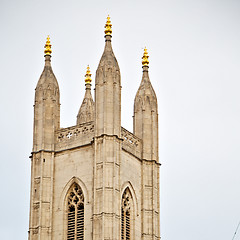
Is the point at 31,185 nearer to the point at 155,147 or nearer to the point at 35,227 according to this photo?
the point at 35,227

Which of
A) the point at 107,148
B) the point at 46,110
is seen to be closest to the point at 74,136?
the point at 46,110

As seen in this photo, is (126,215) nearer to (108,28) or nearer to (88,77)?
(108,28)

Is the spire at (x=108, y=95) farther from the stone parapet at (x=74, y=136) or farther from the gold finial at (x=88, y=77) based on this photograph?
the gold finial at (x=88, y=77)

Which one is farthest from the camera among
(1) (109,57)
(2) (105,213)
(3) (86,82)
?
(3) (86,82)

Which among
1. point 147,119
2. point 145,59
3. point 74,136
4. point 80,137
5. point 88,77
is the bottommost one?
point 80,137

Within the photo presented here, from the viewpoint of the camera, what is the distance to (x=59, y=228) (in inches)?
2442

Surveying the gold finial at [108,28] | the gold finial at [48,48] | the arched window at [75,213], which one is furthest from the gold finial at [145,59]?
the arched window at [75,213]

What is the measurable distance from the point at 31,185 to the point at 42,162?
135cm

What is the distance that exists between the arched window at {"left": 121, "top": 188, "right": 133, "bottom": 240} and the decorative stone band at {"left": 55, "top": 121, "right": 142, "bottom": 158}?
245 cm

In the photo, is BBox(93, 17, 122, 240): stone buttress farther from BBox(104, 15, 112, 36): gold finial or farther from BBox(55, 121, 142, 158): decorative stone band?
BBox(55, 121, 142, 158): decorative stone band

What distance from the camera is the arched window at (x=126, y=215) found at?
62.2 meters

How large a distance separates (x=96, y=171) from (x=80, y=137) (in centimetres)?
270

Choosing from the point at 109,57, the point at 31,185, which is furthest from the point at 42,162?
the point at 109,57

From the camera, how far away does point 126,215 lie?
63.0 metres
